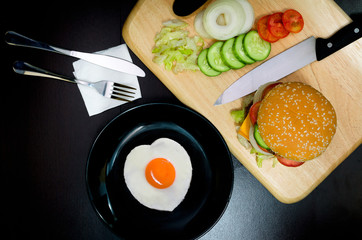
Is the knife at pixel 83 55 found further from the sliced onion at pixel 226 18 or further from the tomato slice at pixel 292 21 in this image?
the tomato slice at pixel 292 21

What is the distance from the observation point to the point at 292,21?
905mm

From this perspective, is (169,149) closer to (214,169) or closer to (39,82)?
(214,169)

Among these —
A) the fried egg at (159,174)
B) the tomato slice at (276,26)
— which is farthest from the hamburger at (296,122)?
the fried egg at (159,174)

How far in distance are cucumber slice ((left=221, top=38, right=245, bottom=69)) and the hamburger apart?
16cm

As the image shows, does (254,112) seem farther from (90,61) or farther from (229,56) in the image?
(90,61)

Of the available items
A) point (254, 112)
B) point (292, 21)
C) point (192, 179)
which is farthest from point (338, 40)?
point (192, 179)

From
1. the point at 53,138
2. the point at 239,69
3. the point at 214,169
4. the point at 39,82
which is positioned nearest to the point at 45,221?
the point at 53,138

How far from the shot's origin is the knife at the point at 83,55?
2.99ft

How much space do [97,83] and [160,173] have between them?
38 cm

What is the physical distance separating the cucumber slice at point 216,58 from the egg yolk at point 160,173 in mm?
374

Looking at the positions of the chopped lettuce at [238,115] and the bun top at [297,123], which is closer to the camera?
the bun top at [297,123]

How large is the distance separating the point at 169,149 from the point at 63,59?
502 mm

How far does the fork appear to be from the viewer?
2.97 feet

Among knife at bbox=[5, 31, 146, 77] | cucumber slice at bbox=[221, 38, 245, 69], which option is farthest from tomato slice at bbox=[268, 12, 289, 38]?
knife at bbox=[5, 31, 146, 77]
